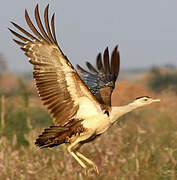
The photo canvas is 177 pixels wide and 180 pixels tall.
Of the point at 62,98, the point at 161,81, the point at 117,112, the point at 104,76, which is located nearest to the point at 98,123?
the point at 117,112

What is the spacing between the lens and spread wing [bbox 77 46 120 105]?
19.6 feet

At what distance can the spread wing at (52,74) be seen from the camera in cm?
529

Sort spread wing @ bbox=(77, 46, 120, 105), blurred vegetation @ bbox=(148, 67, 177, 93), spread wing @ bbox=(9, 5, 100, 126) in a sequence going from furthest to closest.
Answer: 1. blurred vegetation @ bbox=(148, 67, 177, 93)
2. spread wing @ bbox=(77, 46, 120, 105)
3. spread wing @ bbox=(9, 5, 100, 126)

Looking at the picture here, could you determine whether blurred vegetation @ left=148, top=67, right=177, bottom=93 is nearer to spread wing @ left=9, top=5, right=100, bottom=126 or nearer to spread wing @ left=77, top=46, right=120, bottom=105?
spread wing @ left=77, top=46, right=120, bottom=105

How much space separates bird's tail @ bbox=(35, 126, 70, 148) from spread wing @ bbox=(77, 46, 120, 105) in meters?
0.64

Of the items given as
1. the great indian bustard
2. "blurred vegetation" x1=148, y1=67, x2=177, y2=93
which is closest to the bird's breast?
the great indian bustard

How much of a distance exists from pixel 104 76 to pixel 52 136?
6.11 feet

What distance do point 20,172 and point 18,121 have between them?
14.5 ft

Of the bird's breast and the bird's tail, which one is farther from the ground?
the bird's breast

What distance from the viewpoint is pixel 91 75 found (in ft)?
25.3

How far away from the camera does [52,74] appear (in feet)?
17.7

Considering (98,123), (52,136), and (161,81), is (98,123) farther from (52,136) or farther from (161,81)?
(161,81)

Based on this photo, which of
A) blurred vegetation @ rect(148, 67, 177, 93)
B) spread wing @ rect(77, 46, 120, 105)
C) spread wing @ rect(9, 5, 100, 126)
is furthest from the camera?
blurred vegetation @ rect(148, 67, 177, 93)

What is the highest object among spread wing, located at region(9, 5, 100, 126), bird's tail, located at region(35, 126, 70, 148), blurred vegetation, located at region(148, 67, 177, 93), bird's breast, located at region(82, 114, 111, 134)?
spread wing, located at region(9, 5, 100, 126)
